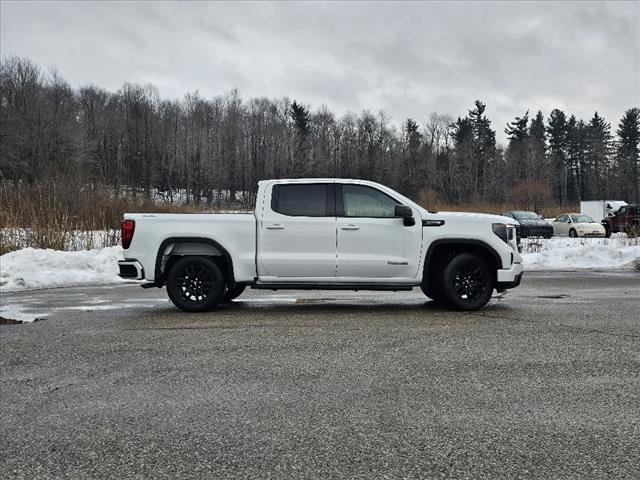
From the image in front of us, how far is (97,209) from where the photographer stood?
74.8 feet

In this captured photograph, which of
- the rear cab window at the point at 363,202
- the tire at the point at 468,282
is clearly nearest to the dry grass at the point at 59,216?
the rear cab window at the point at 363,202

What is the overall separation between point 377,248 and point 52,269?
9.61 meters

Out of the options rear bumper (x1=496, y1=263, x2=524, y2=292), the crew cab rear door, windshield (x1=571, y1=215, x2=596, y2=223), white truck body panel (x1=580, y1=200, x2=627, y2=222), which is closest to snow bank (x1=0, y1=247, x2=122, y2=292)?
the crew cab rear door

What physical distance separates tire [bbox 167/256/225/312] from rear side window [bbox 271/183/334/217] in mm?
1357

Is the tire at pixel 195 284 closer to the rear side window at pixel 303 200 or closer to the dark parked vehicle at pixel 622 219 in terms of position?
the rear side window at pixel 303 200

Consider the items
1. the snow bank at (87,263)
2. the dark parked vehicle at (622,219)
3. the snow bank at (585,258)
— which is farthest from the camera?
the dark parked vehicle at (622,219)

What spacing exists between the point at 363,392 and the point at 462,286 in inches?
176

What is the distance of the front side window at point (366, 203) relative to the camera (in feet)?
27.9

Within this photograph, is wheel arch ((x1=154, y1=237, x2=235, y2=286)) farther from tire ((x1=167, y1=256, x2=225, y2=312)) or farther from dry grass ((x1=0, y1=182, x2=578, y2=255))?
dry grass ((x1=0, y1=182, x2=578, y2=255))

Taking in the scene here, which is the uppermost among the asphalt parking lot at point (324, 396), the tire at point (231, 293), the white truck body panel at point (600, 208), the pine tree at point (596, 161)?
the pine tree at point (596, 161)

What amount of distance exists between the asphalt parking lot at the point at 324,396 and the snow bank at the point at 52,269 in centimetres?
561

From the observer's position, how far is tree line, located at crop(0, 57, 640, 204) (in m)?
90.9

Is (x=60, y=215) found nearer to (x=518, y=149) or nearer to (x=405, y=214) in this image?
(x=405, y=214)

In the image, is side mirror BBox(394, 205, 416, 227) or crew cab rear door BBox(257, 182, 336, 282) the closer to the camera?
side mirror BBox(394, 205, 416, 227)
